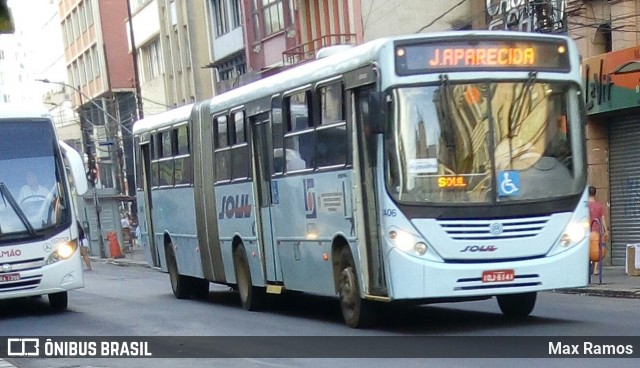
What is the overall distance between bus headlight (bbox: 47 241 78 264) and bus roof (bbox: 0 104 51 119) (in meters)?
2.21

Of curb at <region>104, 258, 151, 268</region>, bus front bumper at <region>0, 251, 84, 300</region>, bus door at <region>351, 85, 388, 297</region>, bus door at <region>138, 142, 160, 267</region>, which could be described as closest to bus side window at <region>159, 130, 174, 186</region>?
bus door at <region>138, 142, 160, 267</region>

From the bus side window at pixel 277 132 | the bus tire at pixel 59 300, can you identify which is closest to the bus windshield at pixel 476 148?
the bus side window at pixel 277 132

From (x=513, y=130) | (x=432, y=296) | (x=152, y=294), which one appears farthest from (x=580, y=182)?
(x=152, y=294)

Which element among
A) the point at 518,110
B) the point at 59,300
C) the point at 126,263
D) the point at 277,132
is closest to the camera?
the point at 518,110

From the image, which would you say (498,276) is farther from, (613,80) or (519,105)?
(613,80)

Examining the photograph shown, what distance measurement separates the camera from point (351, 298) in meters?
14.2

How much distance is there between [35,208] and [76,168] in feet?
3.40

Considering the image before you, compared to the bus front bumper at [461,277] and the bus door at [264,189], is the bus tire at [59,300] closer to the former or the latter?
the bus door at [264,189]

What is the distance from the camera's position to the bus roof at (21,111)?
64.8ft

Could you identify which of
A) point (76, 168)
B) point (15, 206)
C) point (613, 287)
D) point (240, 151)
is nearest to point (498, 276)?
point (240, 151)

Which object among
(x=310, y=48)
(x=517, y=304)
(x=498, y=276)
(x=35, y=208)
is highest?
(x=310, y=48)

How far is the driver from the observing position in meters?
19.2

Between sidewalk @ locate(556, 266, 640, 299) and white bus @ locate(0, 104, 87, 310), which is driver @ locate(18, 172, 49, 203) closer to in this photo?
white bus @ locate(0, 104, 87, 310)

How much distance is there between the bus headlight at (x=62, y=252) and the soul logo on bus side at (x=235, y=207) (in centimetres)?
239
